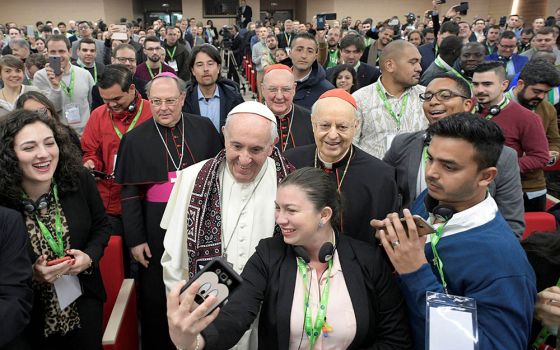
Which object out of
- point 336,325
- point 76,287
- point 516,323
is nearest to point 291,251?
point 336,325

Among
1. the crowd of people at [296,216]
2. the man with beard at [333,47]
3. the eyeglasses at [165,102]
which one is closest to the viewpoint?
the crowd of people at [296,216]

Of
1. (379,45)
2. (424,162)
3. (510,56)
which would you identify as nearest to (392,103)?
(424,162)

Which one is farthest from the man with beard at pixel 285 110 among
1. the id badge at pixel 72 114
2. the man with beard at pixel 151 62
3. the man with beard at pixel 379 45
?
the man with beard at pixel 379 45

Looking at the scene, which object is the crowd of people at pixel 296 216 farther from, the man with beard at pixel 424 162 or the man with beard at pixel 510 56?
the man with beard at pixel 510 56

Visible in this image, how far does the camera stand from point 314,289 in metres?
1.80

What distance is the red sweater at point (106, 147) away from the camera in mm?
3338

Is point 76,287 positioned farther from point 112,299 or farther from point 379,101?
point 379,101

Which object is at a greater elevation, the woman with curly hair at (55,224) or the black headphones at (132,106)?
the black headphones at (132,106)

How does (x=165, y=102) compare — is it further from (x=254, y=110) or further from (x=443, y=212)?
(x=443, y=212)

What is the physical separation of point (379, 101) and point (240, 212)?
184 centimetres

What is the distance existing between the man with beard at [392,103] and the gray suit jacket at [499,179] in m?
0.75

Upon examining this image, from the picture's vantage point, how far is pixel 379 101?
3.58m

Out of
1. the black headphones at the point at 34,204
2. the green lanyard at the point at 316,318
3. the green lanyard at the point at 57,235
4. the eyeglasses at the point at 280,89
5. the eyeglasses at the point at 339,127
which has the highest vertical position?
the eyeglasses at the point at 280,89

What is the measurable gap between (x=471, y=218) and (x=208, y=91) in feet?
10.3
